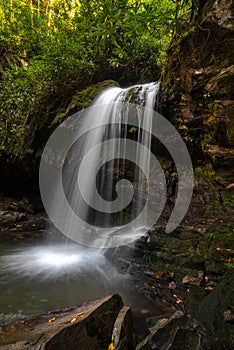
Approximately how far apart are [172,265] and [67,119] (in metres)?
4.61

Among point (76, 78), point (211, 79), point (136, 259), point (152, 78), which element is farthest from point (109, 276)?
point (152, 78)

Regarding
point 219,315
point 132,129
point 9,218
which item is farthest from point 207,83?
point 9,218

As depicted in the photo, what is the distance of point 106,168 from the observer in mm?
6309

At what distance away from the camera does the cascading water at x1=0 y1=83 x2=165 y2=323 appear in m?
4.22

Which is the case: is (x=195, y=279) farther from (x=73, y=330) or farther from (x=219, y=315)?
(x=73, y=330)

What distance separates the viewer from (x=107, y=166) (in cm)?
629

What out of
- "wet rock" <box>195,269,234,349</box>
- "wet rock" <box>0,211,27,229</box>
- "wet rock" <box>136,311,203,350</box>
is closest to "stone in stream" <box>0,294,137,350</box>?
"wet rock" <box>136,311,203,350</box>

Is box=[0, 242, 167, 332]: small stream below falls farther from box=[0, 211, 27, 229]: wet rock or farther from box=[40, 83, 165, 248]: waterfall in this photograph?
box=[0, 211, 27, 229]: wet rock

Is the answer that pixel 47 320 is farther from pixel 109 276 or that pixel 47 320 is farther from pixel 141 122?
pixel 141 122

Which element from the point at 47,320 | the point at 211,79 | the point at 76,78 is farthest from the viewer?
the point at 76,78

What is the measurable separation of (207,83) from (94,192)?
3.72 metres

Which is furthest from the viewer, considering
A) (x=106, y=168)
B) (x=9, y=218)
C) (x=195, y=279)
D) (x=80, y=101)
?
Result: (x=9, y=218)

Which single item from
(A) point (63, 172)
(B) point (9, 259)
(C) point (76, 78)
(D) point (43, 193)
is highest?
(C) point (76, 78)

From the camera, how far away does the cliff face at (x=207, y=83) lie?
435cm
